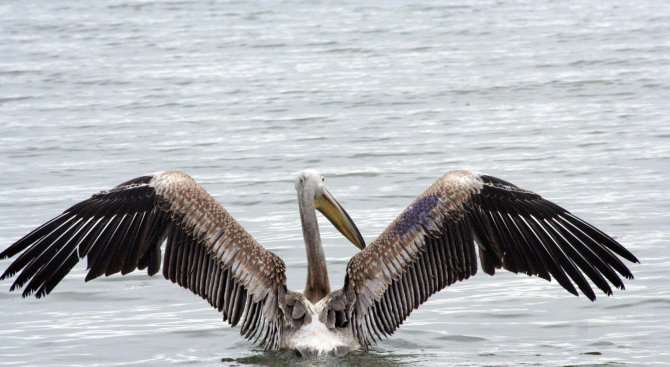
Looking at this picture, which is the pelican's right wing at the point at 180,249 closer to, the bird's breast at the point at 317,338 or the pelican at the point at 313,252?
the pelican at the point at 313,252

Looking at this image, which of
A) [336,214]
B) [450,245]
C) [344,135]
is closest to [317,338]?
[450,245]

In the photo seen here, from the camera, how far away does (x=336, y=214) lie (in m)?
9.13

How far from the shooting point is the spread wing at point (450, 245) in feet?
27.4

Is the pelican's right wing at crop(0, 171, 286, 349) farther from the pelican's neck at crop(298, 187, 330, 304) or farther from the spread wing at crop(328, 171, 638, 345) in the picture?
the spread wing at crop(328, 171, 638, 345)

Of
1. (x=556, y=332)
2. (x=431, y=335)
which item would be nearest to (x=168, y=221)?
(x=431, y=335)

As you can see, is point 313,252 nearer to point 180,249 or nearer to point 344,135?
point 180,249

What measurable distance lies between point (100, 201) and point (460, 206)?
2263 millimetres

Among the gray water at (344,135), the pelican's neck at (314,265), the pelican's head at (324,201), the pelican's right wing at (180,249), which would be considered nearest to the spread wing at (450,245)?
the pelican's neck at (314,265)

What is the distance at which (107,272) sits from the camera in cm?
845

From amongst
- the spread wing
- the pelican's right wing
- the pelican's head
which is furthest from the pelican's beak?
the pelican's right wing

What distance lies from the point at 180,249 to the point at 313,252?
2.73 ft

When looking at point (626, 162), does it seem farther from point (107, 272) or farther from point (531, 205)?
point (107, 272)

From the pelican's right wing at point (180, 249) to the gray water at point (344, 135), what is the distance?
0.32 metres

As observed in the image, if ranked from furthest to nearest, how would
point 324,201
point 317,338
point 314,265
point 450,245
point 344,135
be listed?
point 344,135
point 324,201
point 314,265
point 450,245
point 317,338
